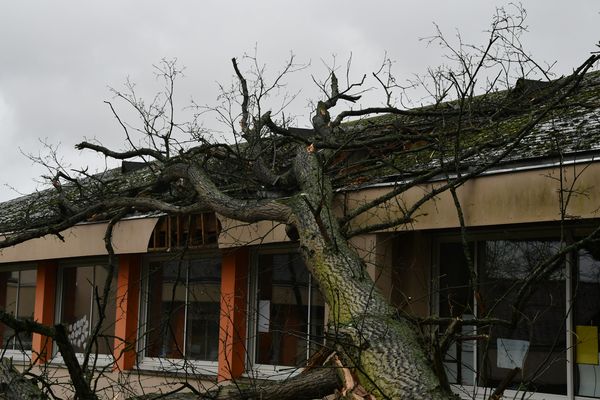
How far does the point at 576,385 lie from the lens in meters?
8.68

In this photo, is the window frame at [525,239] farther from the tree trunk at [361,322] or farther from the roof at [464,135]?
the tree trunk at [361,322]

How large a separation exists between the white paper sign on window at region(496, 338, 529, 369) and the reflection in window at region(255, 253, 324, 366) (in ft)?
8.06

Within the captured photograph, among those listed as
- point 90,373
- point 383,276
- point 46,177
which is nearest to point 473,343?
point 383,276

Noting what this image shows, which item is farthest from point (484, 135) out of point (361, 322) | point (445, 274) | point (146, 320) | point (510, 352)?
point (146, 320)

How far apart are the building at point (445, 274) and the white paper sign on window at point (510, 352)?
0.01 metres

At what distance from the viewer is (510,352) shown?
30.5ft

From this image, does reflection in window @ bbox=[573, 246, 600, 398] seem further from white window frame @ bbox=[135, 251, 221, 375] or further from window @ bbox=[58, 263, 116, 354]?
window @ bbox=[58, 263, 116, 354]

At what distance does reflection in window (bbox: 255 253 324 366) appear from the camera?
37.5 feet

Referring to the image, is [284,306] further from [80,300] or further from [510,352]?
[80,300]

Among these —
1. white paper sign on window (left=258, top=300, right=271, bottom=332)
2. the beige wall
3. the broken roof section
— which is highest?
the broken roof section

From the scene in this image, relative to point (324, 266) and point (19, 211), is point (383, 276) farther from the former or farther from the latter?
point (19, 211)

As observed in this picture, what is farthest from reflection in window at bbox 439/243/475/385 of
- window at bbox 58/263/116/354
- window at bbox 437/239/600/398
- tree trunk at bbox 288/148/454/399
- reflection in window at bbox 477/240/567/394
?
window at bbox 58/263/116/354

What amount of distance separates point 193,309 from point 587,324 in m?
6.00

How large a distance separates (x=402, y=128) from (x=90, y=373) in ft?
17.9
